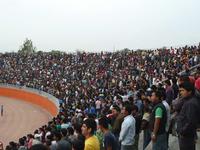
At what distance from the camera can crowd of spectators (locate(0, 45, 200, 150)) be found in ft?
29.1

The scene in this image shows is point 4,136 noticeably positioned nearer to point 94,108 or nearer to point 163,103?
point 94,108

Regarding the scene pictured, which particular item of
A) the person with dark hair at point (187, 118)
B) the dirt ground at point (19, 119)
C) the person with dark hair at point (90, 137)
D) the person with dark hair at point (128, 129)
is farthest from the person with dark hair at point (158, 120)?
the dirt ground at point (19, 119)

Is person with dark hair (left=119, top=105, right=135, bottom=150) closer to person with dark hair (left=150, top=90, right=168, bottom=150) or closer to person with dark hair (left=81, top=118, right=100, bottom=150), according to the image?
person with dark hair (left=150, top=90, right=168, bottom=150)

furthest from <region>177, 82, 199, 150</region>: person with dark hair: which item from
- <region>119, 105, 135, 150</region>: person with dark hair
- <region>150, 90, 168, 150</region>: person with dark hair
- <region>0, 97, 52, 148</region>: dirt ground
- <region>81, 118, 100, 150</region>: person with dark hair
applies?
<region>0, 97, 52, 148</region>: dirt ground

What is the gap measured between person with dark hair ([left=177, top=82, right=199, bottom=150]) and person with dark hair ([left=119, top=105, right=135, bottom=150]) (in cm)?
178

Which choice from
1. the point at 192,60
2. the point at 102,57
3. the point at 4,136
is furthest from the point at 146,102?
the point at 102,57

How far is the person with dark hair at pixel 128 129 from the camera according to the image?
350 inches

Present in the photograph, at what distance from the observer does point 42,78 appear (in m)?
44.0

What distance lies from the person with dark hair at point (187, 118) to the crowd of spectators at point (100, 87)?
1.25m

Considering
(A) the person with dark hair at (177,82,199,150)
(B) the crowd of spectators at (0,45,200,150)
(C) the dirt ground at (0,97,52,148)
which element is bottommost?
(C) the dirt ground at (0,97,52,148)

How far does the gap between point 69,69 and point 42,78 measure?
305 centimetres

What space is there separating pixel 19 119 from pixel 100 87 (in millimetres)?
8095

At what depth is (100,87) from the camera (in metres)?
29.0

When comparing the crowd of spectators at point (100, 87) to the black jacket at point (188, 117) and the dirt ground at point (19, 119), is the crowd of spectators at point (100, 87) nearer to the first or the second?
the black jacket at point (188, 117)
